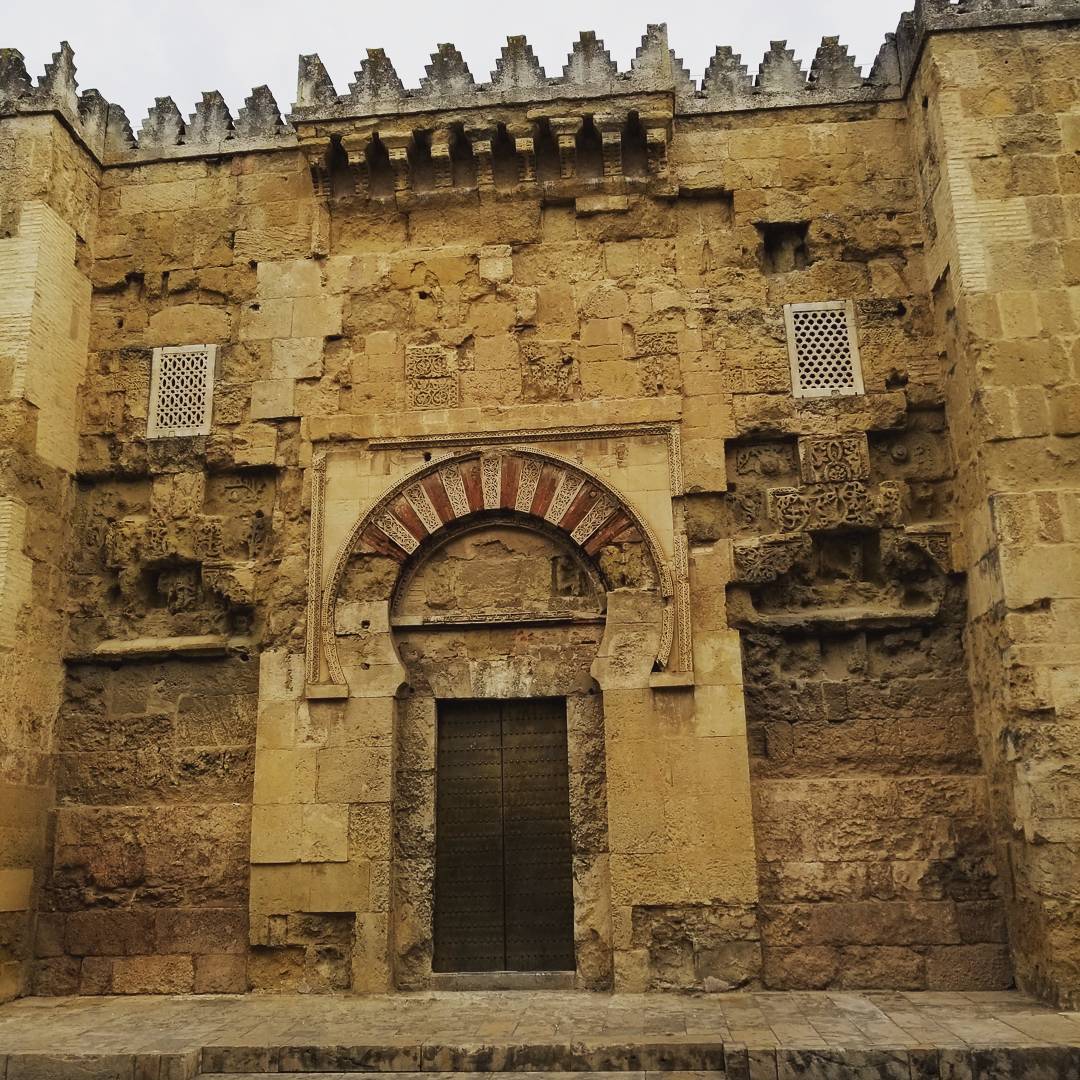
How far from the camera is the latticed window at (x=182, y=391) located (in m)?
8.16

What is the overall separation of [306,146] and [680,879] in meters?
6.02

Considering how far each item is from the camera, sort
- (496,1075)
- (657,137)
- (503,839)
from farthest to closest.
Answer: (657,137), (503,839), (496,1075)

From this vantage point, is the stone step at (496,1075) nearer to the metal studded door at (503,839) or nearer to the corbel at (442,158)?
the metal studded door at (503,839)

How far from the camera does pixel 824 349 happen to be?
7.86 metres

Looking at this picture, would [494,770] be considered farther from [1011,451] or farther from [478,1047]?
[1011,451]

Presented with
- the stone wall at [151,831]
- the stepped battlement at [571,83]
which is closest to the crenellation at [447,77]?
the stepped battlement at [571,83]

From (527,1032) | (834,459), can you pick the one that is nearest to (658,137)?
(834,459)

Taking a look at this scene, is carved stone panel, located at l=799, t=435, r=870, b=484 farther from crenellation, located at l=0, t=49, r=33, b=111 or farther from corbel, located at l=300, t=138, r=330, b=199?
crenellation, located at l=0, t=49, r=33, b=111

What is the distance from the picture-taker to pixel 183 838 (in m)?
7.38

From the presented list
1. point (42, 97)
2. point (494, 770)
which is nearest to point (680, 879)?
point (494, 770)

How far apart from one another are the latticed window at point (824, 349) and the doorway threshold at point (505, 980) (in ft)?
14.2

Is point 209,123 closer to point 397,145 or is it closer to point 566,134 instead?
point 397,145

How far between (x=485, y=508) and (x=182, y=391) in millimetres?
2588

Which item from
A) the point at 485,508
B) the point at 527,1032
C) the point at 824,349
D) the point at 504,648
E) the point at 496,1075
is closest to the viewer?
the point at 496,1075
